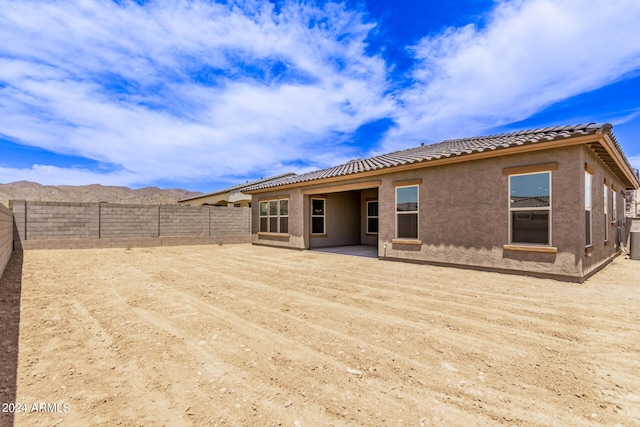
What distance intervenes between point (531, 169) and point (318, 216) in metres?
9.05

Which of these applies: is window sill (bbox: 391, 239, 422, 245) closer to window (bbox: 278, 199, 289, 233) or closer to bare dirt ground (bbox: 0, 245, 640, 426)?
bare dirt ground (bbox: 0, 245, 640, 426)

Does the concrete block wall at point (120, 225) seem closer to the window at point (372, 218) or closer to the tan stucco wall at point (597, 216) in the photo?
the window at point (372, 218)

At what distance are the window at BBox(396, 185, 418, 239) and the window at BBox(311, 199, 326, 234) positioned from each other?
5106 millimetres

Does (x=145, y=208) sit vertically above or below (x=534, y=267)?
above

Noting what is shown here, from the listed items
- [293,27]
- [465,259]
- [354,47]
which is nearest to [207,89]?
[293,27]

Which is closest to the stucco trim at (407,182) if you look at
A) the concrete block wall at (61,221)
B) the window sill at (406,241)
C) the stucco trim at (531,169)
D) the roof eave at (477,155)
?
the roof eave at (477,155)

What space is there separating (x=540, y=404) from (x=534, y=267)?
5755 mm

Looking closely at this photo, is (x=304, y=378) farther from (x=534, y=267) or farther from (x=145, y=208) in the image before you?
(x=145, y=208)

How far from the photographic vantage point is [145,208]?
48.6ft

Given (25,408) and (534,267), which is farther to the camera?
(534,267)

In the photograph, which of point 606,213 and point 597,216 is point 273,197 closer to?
point 597,216

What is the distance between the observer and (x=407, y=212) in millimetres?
9656

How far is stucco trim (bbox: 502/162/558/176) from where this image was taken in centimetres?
676

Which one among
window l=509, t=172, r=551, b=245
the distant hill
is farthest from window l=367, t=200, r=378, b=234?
the distant hill
